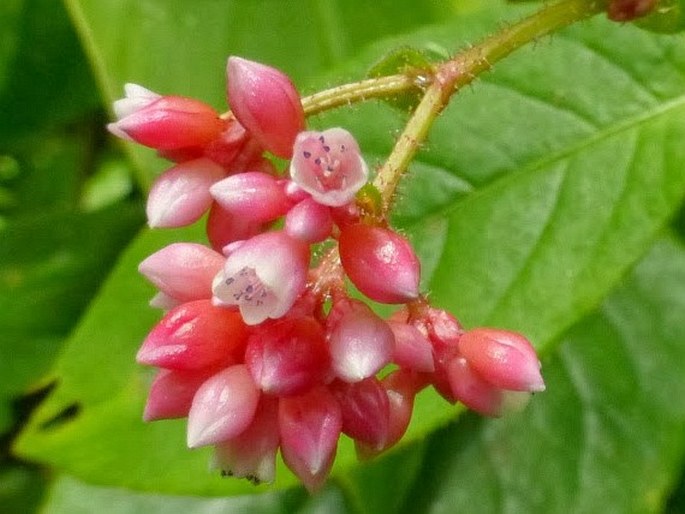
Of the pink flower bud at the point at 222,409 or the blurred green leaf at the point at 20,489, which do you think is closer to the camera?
the pink flower bud at the point at 222,409

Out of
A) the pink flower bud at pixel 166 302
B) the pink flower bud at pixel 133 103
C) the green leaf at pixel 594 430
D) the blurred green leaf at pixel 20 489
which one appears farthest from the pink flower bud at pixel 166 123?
the blurred green leaf at pixel 20 489

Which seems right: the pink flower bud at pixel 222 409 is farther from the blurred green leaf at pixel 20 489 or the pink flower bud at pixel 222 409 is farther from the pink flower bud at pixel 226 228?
the blurred green leaf at pixel 20 489

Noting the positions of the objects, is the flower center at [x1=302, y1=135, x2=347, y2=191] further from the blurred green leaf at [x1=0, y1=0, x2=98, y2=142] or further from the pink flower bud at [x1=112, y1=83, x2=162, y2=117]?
the blurred green leaf at [x1=0, y1=0, x2=98, y2=142]

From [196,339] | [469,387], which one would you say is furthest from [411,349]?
[196,339]

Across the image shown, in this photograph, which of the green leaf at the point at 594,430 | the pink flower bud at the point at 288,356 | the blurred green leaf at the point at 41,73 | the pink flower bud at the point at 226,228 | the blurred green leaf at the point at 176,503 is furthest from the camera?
the blurred green leaf at the point at 41,73

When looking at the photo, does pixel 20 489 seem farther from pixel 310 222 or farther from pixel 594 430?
pixel 310 222

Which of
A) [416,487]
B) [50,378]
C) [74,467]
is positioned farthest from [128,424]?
[416,487]
